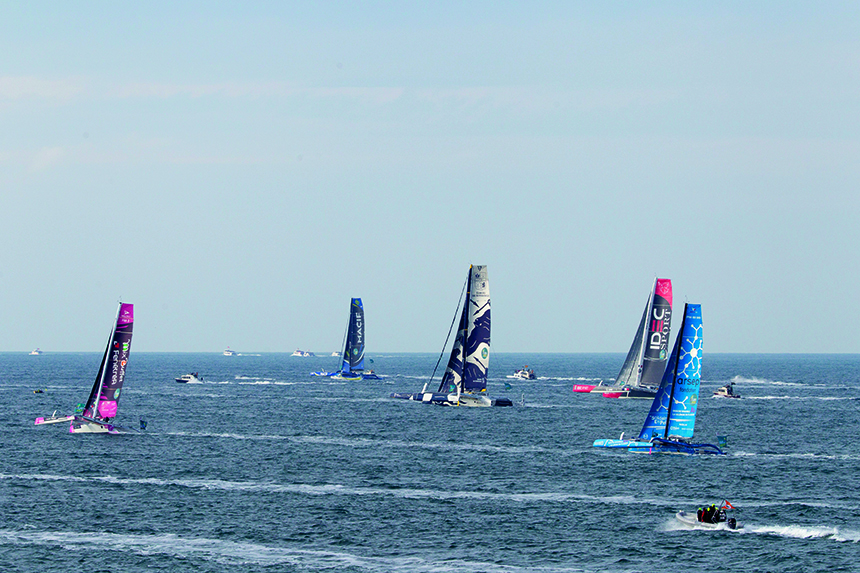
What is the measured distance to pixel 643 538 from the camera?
59688 millimetres

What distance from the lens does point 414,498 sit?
71.7m

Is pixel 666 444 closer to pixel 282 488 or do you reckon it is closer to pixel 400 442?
pixel 400 442

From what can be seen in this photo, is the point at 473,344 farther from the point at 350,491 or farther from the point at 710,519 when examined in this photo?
the point at 710,519

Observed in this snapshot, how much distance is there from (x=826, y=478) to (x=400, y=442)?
4140 cm

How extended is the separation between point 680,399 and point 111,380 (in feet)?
190

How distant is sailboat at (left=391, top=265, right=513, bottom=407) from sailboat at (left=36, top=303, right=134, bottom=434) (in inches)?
1821

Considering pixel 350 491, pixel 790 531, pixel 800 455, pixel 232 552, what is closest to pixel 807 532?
pixel 790 531

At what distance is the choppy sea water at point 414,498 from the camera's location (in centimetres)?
5562

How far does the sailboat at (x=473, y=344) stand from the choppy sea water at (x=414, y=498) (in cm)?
1419

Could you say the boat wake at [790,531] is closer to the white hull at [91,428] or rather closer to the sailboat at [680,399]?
the sailboat at [680,399]

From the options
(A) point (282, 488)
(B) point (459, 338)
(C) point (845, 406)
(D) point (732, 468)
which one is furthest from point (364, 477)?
(C) point (845, 406)

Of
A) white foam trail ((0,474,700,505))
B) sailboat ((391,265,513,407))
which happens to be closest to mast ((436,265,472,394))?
sailboat ((391,265,513,407))

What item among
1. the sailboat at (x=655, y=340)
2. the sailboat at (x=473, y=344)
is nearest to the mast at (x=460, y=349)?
the sailboat at (x=473, y=344)

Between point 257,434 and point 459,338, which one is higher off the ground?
point 459,338
